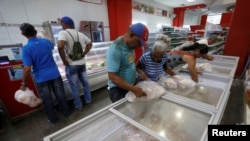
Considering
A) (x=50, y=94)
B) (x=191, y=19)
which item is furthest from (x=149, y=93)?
(x=191, y=19)

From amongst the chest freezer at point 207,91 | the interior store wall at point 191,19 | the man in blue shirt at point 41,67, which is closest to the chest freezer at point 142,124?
the chest freezer at point 207,91

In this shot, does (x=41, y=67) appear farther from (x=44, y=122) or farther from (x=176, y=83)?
(x=176, y=83)

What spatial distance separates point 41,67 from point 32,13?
2051 mm

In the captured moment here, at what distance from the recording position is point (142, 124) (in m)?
0.98

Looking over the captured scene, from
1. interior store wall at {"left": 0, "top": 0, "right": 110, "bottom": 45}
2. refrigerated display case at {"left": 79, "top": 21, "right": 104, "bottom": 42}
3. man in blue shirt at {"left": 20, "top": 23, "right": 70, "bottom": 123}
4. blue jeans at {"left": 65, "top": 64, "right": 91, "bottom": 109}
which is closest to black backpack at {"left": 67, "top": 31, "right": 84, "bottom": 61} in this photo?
blue jeans at {"left": 65, "top": 64, "right": 91, "bottom": 109}

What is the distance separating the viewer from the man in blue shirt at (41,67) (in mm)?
1774

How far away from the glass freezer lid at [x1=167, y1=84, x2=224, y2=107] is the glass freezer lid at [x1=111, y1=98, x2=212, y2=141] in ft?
1.02

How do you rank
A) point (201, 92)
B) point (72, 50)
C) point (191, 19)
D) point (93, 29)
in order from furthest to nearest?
point (191, 19) < point (93, 29) < point (72, 50) < point (201, 92)

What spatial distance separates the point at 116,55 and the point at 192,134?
831 millimetres

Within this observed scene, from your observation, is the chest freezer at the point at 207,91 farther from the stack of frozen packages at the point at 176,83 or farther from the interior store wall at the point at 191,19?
the interior store wall at the point at 191,19

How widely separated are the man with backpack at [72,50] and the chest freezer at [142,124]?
1.54 meters

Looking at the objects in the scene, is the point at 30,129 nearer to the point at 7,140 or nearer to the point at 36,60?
the point at 7,140

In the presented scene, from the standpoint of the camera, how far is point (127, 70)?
49.3 inches

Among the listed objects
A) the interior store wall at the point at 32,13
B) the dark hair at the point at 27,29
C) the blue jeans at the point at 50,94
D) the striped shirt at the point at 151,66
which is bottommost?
the blue jeans at the point at 50,94
